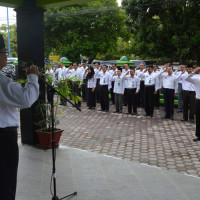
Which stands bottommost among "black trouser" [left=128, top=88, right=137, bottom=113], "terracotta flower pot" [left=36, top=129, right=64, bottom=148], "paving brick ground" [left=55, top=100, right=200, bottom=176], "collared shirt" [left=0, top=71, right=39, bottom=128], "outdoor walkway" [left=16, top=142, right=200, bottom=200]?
"paving brick ground" [left=55, top=100, right=200, bottom=176]

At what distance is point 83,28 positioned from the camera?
26.3 metres

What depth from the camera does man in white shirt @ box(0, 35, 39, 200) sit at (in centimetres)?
275

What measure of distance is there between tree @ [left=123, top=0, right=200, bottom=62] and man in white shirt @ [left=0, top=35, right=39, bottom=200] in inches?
477

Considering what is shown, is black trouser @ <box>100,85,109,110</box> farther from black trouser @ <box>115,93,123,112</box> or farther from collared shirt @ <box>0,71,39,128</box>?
collared shirt @ <box>0,71,39,128</box>

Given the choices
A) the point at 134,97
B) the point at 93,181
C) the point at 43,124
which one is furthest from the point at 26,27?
the point at 134,97

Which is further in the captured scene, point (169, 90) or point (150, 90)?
point (150, 90)

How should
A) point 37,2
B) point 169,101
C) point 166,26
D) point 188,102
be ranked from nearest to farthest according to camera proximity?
point 37,2 → point 188,102 → point 169,101 → point 166,26

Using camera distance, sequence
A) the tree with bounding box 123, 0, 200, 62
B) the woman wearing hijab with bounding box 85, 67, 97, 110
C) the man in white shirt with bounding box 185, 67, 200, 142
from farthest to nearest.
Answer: the tree with bounding box 123, 0, 200, 62 → the woman wearing hijab with bounding box 85, 67, 97, 110 → the man in white shirt with bounding box 185, 67, 200, 142

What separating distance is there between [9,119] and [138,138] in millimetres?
5516

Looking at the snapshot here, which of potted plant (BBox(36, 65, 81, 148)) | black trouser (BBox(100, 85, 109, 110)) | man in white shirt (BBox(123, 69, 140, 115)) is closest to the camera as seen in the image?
potted plant (BBox(36, 65, 81, 148))

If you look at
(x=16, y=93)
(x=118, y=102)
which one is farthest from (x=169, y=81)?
(x=16, y=93)

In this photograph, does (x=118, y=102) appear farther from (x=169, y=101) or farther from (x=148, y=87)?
(x=169, y=101)

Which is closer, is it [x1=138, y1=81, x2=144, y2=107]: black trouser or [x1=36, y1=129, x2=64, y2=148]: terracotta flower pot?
[x1=36, y1=129, x2=64, y2=148]: terracotta flower pot

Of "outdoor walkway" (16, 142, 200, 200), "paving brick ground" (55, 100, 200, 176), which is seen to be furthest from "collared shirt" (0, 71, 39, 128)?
"paving brick ground" (55, 100, 200, 176)
